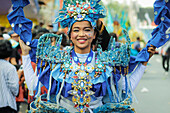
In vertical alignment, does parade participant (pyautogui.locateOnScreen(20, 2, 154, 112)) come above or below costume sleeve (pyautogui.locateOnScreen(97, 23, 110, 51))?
below

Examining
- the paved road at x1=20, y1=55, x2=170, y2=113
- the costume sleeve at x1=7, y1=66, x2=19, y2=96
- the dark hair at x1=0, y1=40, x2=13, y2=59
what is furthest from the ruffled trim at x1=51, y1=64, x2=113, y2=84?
the paved road at x1=20, y1=55, x2=170, y2=113

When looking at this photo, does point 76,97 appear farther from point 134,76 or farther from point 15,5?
point 15,5

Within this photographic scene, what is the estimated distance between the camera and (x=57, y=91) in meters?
3.39

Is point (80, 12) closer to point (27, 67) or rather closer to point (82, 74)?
point (82, 74)

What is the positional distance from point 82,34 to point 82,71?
0.39 metres

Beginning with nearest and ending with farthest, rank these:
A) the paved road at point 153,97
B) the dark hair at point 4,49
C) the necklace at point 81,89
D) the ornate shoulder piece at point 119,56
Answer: the necklace at point 81,89 → the ornate shoulder piece at point 119,56 → the dark hair at point 4,49 → the paved road at point 153,97

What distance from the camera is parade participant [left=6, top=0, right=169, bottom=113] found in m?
3.38

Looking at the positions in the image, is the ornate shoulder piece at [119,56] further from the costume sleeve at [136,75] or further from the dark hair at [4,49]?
the dark hair at [4,49]

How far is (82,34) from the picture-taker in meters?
3.40

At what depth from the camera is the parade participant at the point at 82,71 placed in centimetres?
338

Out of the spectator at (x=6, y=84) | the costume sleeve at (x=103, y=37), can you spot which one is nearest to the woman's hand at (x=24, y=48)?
the costume sleeve at (x=103, y=37)

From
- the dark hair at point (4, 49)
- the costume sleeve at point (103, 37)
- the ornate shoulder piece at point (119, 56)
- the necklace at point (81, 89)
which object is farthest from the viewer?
the dark hair at point (4, 49)

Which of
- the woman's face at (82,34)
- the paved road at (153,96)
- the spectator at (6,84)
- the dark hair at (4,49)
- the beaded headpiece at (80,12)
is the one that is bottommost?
the paved road at (153,96)

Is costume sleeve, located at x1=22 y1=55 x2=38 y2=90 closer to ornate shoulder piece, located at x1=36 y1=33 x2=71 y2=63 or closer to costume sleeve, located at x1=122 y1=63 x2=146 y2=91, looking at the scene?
ornate shoulder piece, located at x1=36 y1=33 x2=71 y2=63
